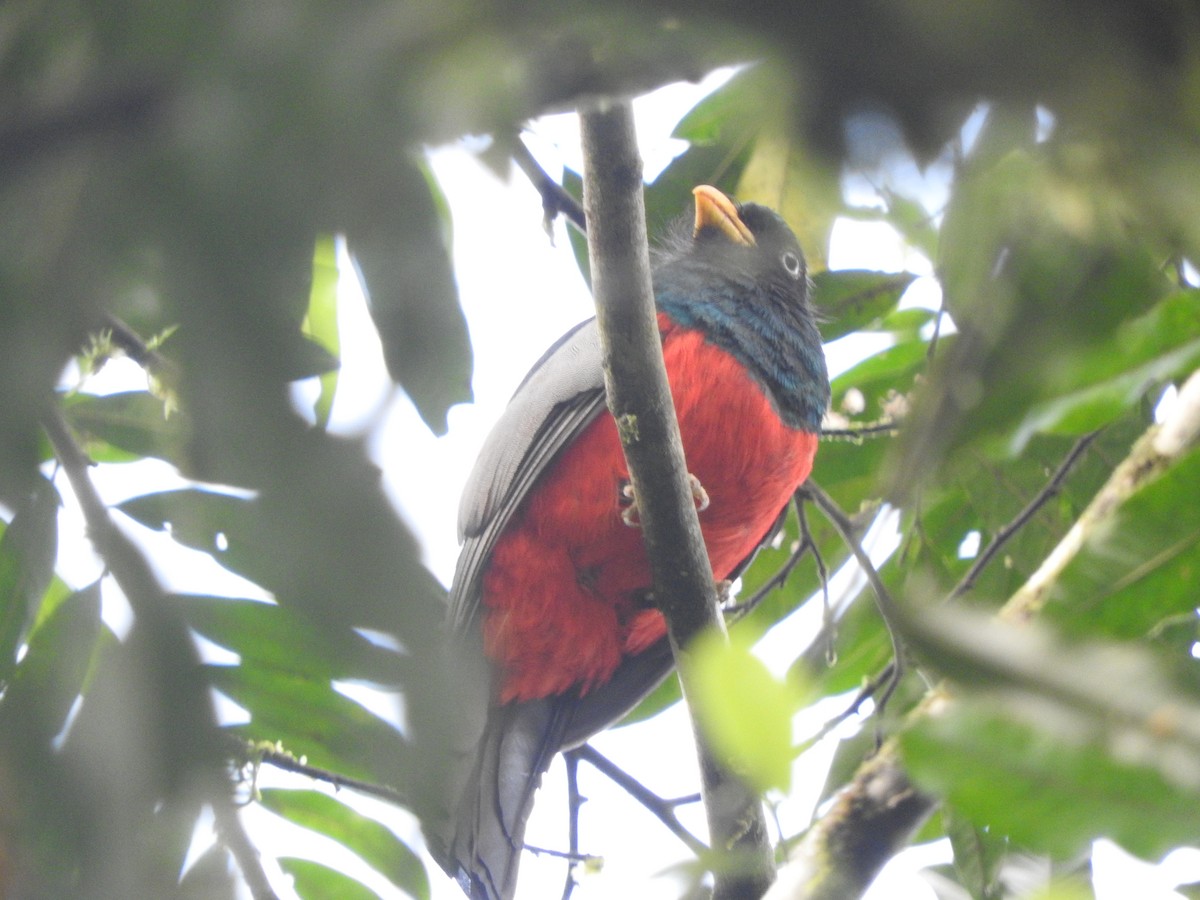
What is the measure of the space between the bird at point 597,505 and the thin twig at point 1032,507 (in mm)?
609

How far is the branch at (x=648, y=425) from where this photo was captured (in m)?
2.03

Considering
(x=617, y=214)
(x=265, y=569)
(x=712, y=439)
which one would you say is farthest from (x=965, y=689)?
(x=712, y=439)

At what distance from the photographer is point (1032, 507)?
9.00ft

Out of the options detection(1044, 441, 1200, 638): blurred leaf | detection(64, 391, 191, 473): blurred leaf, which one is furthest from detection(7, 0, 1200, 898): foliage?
detection(64, 391, 191, 473): blurred leaf

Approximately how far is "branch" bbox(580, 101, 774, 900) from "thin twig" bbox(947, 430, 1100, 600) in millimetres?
625

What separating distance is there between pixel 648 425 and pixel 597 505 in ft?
2.96

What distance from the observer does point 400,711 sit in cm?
54

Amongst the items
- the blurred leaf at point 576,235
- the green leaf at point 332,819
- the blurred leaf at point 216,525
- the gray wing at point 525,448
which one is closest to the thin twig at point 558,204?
the blurred leaf at point 576,235

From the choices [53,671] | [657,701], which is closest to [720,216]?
[657,701]

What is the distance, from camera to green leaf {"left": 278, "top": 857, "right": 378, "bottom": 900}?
256 cm

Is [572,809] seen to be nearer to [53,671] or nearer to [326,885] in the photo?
[326,885]

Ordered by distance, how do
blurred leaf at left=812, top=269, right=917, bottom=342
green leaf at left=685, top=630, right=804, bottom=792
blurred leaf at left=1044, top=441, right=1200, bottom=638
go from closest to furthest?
green leaf at left=685, top=630, right=804, bottom=792 → blurred leaf at left=1044, top=441, right=1200, bottom=638 → blurred leaf at left=812, top=269, right=917, bottom=342

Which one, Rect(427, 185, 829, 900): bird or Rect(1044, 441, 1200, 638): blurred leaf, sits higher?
Rect(427, 185, 829, 900): bird

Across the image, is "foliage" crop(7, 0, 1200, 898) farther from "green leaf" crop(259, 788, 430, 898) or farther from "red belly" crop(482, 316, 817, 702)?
"red belly" crop(482, 316, 817, 702)
